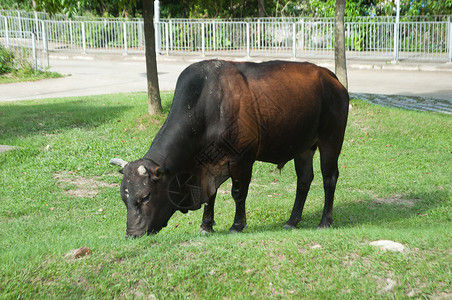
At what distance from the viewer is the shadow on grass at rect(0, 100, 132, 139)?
12289 millimetres

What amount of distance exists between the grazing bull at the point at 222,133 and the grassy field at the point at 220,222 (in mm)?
434

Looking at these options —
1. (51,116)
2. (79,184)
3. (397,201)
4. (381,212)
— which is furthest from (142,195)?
(51,116)

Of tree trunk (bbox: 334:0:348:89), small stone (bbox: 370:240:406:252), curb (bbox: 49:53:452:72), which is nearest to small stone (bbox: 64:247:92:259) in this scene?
small stone (bbox: 370:240:406:252)

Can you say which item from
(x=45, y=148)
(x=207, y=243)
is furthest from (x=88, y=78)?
(x=207, y=243)

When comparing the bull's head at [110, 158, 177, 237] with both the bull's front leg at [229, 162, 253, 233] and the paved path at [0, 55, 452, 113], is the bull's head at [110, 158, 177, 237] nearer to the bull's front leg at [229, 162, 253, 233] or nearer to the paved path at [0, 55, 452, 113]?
the bull's front leg at [229, 162, 253, 233]

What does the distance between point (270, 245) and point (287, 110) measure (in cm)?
200

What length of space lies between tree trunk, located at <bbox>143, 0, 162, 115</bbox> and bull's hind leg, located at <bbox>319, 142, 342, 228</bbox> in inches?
243

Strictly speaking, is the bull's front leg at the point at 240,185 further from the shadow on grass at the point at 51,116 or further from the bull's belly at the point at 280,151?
the shadow on grass at the point at 51,116

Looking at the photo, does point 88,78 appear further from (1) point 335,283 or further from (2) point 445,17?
(1) point 335,283

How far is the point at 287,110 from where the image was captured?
6664 mm

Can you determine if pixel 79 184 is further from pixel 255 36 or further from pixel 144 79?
pixel 255 36

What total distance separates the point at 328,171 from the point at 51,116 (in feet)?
26.7

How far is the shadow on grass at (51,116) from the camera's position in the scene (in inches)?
484

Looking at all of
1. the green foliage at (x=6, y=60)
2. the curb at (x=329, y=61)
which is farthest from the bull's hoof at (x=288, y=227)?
the curb at (x=329, y=61)
